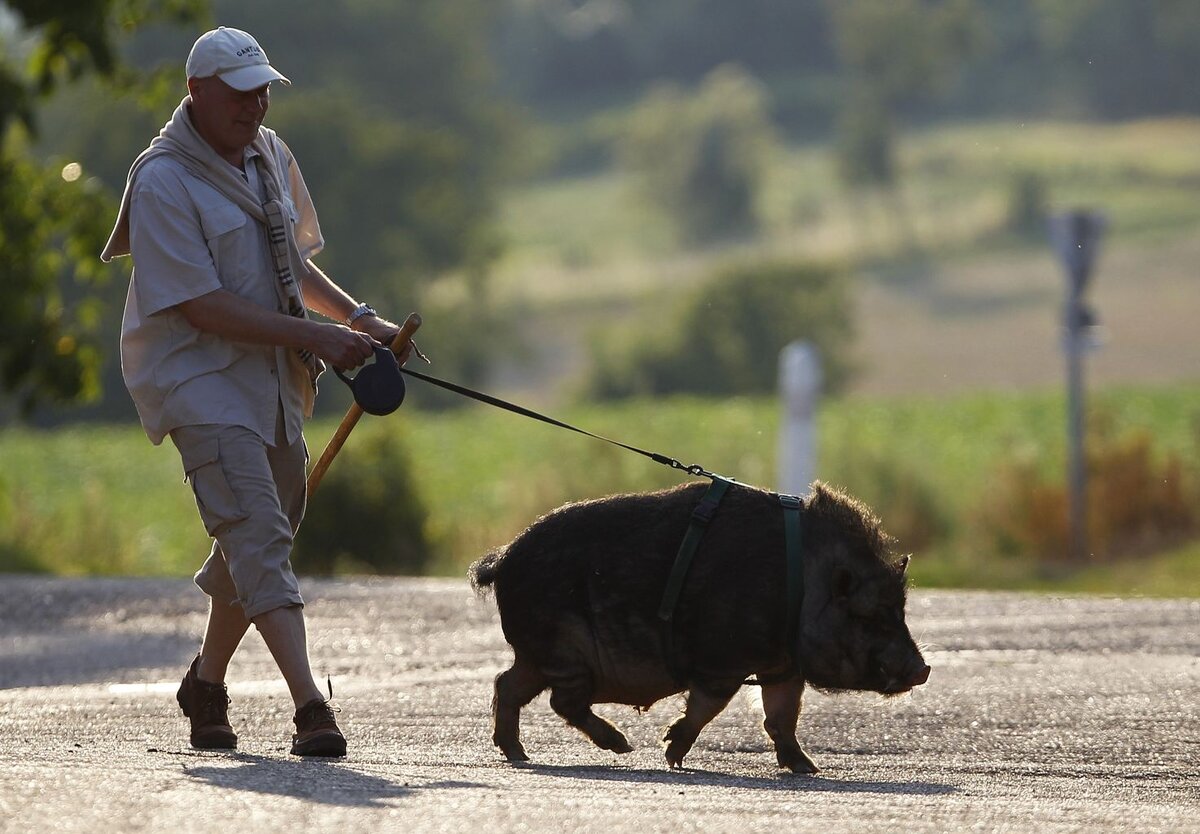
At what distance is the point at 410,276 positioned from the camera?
72.3 m

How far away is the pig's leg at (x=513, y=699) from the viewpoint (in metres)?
6.72

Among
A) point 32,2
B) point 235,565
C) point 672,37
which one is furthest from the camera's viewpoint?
point 672,37

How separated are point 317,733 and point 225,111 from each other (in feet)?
6.55

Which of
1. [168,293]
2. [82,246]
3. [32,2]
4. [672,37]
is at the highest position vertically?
[672,37]

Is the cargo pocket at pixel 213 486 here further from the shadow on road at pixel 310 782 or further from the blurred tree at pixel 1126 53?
the blurred tree at pixel 1126 53

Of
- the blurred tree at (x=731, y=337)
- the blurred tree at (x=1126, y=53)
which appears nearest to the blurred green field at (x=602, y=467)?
the blurred tree at (x=731, y=337)

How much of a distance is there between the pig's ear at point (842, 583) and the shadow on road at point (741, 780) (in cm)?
58

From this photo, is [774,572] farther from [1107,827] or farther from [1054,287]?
[1054,287]

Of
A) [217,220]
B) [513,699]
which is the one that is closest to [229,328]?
[217,220]

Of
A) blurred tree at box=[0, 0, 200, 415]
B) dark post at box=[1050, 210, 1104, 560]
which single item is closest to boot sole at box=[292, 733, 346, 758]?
blurred tree at box=[0, 0, 200, 415]

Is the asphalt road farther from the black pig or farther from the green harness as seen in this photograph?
the green harness

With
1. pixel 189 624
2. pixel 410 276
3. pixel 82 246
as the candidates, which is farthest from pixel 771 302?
pixel 189 624

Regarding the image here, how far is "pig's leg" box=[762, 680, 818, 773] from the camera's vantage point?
678cm

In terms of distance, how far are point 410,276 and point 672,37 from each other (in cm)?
6894
